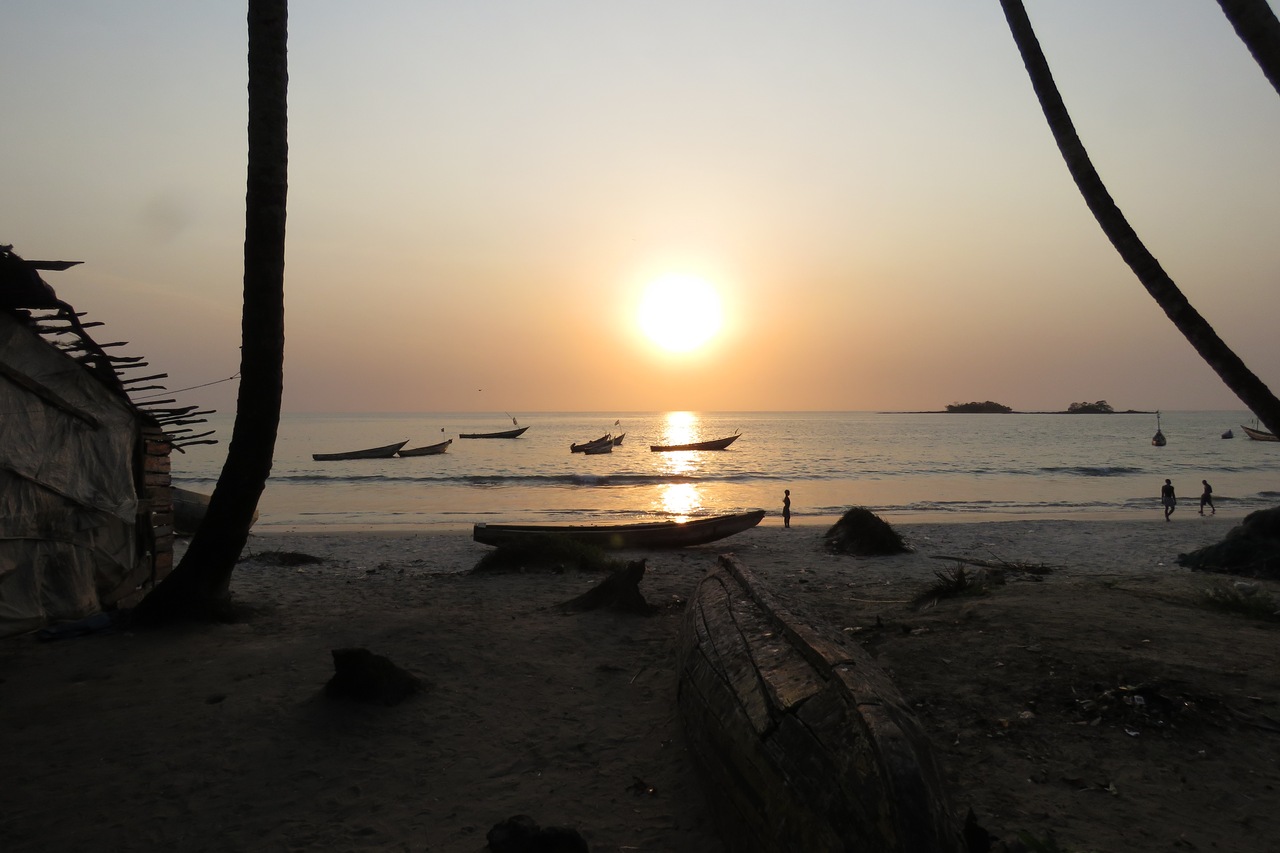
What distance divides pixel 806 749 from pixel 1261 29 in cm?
509

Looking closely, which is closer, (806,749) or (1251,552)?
(806,749)

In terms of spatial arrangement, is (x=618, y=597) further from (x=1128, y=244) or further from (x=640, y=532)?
(x=640, y=532)

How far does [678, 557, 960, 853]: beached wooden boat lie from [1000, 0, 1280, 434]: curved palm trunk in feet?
10.7

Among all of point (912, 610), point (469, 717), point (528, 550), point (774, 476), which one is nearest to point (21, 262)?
point (469, 717)

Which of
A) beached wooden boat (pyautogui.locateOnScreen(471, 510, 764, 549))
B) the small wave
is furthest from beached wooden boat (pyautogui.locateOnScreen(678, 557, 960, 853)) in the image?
the small wave

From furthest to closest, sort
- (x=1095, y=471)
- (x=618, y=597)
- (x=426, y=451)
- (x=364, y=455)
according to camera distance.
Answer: (x=426, y=451) < (x=364, y=455) < (x=1095, y=471) < (x=618, y=597)

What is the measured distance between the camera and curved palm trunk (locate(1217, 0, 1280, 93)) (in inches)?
183

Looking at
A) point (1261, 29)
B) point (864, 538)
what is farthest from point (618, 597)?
point (864, 538)

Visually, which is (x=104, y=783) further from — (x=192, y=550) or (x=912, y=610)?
(x=912, y=610)

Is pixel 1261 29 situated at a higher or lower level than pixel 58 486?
higher

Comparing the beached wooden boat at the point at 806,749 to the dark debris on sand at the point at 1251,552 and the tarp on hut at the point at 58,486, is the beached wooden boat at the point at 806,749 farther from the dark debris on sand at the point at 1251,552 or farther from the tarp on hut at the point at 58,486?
the dark debris on sand at the point at 1251,552

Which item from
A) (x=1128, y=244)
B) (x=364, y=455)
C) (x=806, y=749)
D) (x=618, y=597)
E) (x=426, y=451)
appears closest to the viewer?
(x=806, y=749)

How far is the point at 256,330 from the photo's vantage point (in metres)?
7.89

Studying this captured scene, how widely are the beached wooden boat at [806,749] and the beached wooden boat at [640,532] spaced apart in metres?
9.71
